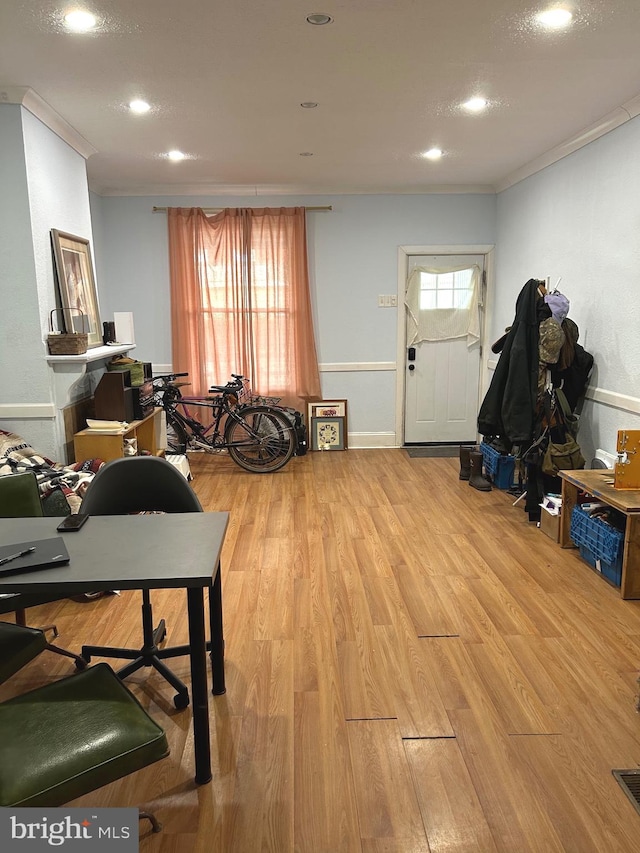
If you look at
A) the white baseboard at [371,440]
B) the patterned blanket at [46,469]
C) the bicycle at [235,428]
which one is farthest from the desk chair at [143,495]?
the white baseboard at [371,440]

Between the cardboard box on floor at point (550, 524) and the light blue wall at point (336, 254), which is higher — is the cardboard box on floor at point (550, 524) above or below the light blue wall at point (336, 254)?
below

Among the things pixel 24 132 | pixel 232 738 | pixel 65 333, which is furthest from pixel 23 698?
pixel 24 132

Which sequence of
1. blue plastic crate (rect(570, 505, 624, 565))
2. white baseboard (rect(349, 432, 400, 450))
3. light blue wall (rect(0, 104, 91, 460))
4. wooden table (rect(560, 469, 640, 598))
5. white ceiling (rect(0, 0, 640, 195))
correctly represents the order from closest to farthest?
1. white ceiling (rect(0, 0, 640, 195))
2. wooden table (rect(560, 469, 640, 598))
3. blue plastic crate (rect(570, 505, 624, 565))
4. light blue wall (rect(0, 104, 91, 460))
5. white baseboard (rect(349, 432, 400, 450))

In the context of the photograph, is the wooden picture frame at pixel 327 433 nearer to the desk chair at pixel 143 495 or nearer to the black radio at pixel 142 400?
the black radio at pixel 142 400

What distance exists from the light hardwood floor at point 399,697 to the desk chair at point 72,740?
0.47 meters

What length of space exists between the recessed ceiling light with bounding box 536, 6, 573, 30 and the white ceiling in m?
0.04

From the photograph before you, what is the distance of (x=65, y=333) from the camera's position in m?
3.86

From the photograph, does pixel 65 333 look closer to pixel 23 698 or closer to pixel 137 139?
pixel 137 139

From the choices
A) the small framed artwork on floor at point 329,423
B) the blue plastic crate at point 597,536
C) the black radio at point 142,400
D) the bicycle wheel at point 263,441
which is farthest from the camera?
the small framed artwork on floor at point 329,423

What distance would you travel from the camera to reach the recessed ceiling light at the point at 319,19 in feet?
8.36

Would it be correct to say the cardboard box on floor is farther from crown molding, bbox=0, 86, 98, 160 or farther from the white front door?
crown molding, bbox=0, 86, 98, 160

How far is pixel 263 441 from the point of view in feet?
18.6

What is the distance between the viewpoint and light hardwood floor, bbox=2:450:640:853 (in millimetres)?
1817

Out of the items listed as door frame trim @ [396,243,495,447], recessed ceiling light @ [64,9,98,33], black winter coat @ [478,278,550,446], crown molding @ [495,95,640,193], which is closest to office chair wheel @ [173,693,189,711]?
recessed ceiling light @ [64,9,98,33]
